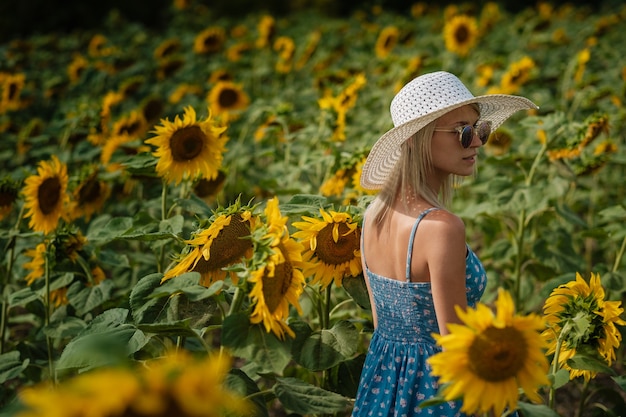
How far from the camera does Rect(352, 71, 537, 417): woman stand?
162cm

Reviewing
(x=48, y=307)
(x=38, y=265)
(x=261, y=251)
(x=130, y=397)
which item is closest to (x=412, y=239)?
(x=261, y=251)

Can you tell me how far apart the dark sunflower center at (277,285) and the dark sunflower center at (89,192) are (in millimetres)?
1633

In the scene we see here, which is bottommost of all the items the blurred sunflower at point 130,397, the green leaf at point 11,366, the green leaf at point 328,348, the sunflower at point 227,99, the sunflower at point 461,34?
the green leaf at point 11,366

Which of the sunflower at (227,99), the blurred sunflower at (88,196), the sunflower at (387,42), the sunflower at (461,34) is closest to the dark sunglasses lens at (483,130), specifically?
the blurred sunflower at (88,196)

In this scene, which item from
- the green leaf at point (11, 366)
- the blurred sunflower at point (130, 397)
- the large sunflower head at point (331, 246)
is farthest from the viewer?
the green leaf at point (11, 366)

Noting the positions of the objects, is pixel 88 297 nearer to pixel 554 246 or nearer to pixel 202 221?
pixel 202 221

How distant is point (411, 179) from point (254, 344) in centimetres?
57

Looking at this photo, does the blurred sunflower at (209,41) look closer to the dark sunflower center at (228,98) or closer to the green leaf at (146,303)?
the dark sunflower center at (228,98)

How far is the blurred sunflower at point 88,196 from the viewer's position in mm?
2834

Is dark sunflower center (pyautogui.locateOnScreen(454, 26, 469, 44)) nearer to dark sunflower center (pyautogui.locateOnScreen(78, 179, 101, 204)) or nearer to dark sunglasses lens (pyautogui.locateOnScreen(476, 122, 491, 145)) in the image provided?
dark sunflower center (pyautogui.locateOnScreen(78, 179, 101, 204))

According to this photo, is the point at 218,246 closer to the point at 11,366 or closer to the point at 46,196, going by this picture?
the point at 11,366

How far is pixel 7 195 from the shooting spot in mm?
2582

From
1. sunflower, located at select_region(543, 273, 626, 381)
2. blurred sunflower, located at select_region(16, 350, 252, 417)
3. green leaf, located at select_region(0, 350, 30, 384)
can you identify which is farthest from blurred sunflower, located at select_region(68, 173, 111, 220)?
blurred sunflower, located at select_region(16, 350, 252, 417)

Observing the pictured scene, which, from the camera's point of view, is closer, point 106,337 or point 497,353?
point 497,353
